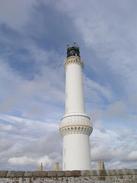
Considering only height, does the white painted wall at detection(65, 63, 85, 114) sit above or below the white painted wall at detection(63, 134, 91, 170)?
above

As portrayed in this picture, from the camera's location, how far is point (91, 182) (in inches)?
639

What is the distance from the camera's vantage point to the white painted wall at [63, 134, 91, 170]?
1259 inches

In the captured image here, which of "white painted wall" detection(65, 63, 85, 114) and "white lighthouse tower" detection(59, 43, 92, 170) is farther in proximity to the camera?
"white painted wall" detection(65, 63, 85, 114)

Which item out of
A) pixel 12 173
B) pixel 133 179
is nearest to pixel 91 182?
pixel 133 179

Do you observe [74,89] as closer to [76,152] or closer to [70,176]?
[76,152]

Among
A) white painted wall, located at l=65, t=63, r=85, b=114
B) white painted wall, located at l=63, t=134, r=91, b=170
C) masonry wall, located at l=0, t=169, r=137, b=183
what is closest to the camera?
masonry wall, located at l=0, t=169, r=137, b=183

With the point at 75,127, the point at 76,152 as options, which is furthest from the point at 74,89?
the point at 76,152

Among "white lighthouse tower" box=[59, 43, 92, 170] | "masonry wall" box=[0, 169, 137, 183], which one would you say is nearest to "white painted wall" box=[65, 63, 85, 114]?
"white lighthouse tower" box=[59, 43, 92, 170]

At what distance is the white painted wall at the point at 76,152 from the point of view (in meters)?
32.0

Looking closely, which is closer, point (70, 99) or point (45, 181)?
point (45, 181)

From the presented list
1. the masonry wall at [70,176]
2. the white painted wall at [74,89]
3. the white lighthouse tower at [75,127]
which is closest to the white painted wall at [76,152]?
the white lighthouse tower at [75,127]

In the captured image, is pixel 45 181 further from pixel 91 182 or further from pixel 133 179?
pixel 133 179

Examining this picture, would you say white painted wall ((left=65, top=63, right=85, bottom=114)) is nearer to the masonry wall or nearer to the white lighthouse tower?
the white lighthouse tower

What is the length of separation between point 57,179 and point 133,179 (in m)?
4.04
